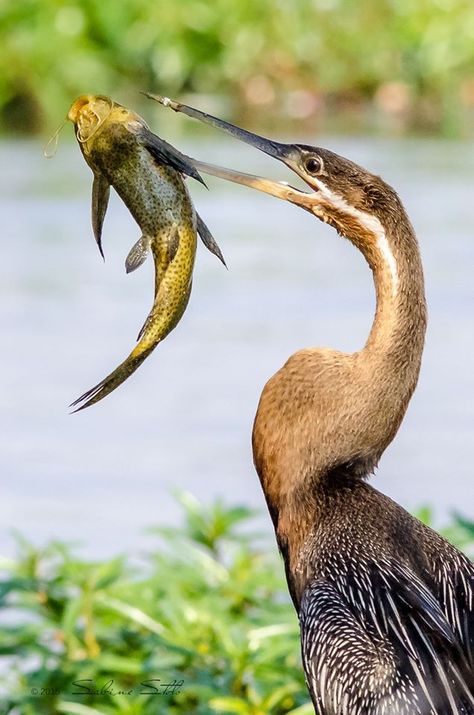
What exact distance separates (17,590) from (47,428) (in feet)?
9.29


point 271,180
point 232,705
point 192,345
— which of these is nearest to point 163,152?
point 271,180

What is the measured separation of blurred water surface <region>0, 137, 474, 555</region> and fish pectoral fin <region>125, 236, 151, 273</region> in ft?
8.57

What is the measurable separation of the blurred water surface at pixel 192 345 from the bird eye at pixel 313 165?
2.62m

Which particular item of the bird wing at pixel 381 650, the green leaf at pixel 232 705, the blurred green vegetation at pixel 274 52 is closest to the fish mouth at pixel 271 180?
the bird wing at pixel 381 650

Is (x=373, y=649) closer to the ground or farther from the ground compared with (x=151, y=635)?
closer to the ground

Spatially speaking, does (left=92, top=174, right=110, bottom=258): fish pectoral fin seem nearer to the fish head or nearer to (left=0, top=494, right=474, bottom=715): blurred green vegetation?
the fish head

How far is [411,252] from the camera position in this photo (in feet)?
10.9

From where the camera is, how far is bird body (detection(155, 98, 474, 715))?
3.16m

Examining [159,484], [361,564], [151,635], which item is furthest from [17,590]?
[159,484]

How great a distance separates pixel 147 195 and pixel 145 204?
2 cm

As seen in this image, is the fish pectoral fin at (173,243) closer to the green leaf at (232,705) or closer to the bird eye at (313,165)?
the bird eye at (313,165)

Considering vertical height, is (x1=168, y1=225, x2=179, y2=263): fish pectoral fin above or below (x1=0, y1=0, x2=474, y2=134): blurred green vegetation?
below

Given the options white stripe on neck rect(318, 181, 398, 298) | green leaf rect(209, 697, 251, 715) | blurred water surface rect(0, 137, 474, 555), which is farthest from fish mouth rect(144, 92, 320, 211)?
blurred water surface rect(0, 137, 474, 555)

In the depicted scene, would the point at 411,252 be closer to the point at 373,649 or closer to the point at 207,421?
the point at 373,649
